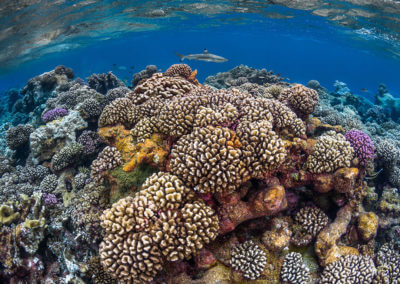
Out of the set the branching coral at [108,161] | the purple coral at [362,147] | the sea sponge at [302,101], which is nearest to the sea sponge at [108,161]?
the branching coral at [108,161]

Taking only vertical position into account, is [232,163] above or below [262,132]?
below

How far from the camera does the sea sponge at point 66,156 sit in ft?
26.2

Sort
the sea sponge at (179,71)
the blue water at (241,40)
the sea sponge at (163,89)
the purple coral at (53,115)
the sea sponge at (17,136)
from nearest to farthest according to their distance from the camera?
the sea sponge at (163,89)
the sea sponge at (179,71)
the purple coral at (53,115)
the sea sponge at (17,136)
the blue water at (241,40)

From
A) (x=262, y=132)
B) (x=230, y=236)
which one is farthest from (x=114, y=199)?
(x=262, y=132)

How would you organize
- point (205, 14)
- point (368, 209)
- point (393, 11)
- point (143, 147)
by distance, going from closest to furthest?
1. point (143, 147)
2. point (368, 209)
3. point (393, 11)
4. point (205, 14)

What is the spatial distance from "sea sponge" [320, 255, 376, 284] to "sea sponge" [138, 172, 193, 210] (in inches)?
137

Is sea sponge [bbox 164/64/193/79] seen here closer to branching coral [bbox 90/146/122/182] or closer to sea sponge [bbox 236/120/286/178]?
branching coral [bbox 90/146/122/182]

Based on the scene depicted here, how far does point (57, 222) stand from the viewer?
229 inches

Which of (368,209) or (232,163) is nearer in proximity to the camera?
(232,163)

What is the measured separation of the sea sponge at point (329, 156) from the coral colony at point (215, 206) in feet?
0.09

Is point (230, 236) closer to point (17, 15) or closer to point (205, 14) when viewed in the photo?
point (17, 15)

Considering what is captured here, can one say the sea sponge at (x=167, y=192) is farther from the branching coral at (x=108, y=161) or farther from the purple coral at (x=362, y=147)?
the purple coral at (x=362, y=147)

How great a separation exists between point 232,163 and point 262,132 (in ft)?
2.95

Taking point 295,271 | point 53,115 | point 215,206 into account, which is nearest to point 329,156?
point 295,271
